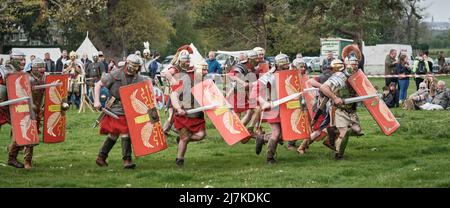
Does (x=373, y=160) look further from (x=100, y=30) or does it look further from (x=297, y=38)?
(x=100, y=30)

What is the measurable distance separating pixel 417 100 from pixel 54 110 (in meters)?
12.9

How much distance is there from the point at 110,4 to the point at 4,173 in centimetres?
4108

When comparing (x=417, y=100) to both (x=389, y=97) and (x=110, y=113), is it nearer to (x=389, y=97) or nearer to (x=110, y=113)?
(x=389, y=97)

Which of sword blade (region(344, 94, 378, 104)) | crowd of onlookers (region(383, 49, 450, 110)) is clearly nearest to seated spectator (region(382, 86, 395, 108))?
crowd of onlookers (region(383, 49, 450, 110))

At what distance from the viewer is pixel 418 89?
24.1 m

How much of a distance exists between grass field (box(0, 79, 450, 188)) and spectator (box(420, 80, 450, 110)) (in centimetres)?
622

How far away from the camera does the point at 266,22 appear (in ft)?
171

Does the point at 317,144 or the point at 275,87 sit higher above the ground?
the point at 275,87

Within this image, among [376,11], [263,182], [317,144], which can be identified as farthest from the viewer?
[376,11]

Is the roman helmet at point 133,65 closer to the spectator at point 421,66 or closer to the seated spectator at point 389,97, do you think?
the seated spectator at point 389,97

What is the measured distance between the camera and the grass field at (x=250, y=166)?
1033cm

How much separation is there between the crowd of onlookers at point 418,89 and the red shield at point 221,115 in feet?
35.6
